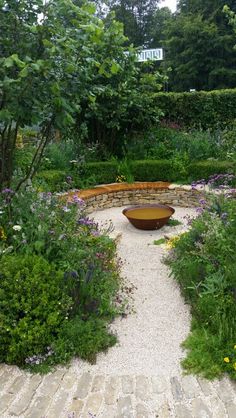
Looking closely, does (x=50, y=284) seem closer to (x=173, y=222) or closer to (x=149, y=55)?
(x=173, y=222)

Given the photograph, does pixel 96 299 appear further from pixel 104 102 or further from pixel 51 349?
pixel 104 102

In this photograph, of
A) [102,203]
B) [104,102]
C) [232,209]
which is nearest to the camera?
[232,209]

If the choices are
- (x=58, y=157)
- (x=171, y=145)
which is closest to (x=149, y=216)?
(x=58, y=157)

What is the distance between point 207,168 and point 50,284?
4.80 metres

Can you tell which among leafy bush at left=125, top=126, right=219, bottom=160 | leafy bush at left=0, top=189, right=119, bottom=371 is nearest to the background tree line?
leafy bush at left=125, top=126, right=219, bottom=160

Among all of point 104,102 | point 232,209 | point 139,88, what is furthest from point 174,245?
point 139,88

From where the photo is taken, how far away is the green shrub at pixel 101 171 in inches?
283

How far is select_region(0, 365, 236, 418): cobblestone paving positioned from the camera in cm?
215

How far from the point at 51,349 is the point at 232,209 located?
2.29 meters

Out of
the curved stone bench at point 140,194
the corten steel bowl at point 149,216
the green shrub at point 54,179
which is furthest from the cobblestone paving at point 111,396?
the curved stone bench at point 140,194

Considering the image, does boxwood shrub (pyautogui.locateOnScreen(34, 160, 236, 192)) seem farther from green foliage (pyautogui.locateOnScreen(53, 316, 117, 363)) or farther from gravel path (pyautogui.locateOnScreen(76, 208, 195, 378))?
green foliage (pyautogui.locateOnScreen(53, 316, 117, 363))

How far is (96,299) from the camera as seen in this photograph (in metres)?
3.10

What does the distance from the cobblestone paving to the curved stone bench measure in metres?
4.31

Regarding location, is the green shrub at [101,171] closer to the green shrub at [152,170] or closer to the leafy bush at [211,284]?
the green shrub at [152,170]
